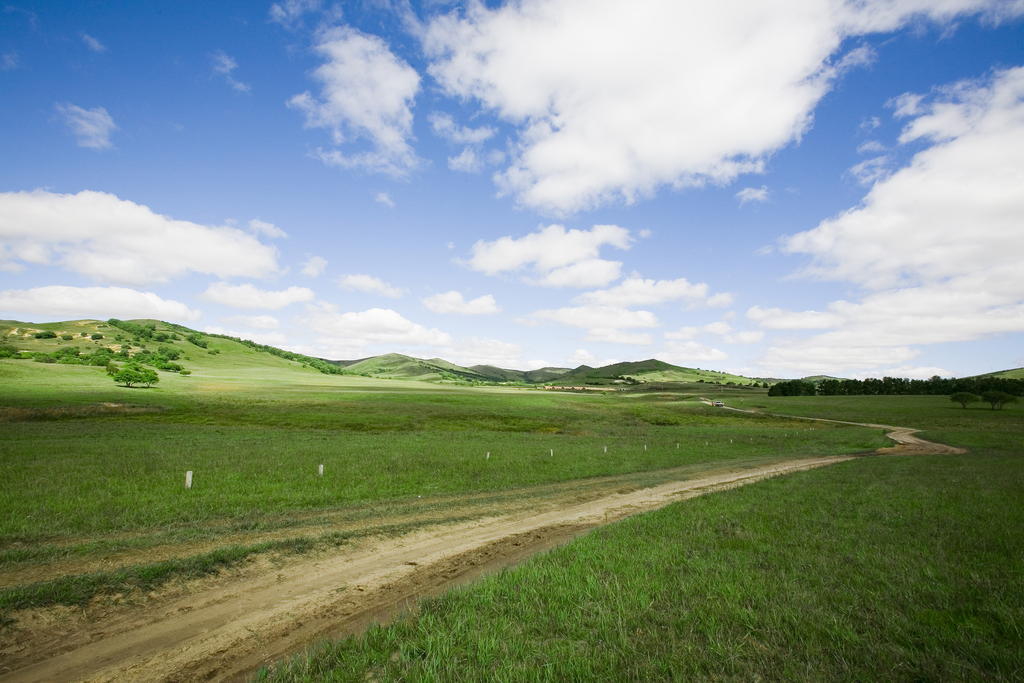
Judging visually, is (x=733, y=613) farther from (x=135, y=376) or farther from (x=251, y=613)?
(x=135, y=376)

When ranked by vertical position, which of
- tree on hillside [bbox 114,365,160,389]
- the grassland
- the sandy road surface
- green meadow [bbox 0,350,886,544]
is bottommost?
green meadow [bbox 0,350,886,544]

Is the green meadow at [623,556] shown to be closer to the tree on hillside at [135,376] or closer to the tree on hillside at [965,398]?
the tree on hillside at [135,376]

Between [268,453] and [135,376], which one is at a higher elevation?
[135,376]

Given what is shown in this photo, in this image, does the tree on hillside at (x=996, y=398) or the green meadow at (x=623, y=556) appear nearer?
the green meadow at (x=623, y=556)

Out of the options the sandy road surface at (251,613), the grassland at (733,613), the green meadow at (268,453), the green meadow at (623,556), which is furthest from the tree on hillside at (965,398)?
the sandy road surface at (251,613)

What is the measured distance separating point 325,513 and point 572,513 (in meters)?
10.6

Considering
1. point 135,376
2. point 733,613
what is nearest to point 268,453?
point 733,613

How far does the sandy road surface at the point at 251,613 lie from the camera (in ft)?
25.0

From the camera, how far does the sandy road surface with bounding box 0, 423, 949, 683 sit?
25.0 feet

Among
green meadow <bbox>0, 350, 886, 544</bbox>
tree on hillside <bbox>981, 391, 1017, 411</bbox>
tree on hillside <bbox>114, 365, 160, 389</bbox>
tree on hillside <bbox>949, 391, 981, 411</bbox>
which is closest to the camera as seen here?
green meadow <bbox>0, 350, 886, 544</bbox>

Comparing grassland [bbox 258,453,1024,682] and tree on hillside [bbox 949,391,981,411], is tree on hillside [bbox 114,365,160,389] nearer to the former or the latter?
Answer: grassland [bbox 258,453,1024,682]

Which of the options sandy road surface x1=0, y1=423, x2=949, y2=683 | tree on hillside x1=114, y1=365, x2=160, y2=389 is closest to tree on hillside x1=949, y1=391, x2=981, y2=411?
sandy road surface x1=0, y1=423, x2=949, y2=683

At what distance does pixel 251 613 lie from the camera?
9.61m

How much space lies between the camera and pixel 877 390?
160m
